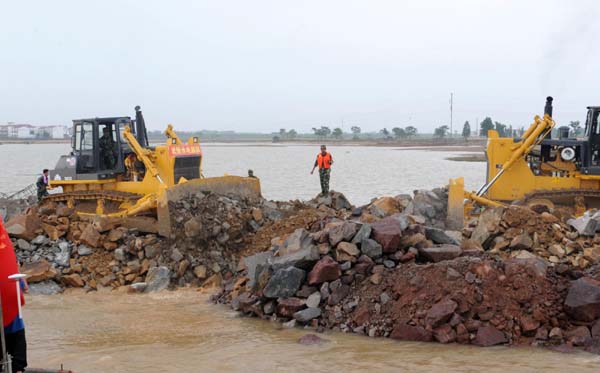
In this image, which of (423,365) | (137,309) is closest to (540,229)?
(423,365)

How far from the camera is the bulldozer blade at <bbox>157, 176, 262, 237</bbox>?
12.5 metres

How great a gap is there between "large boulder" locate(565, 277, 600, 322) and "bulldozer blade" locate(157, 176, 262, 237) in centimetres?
715

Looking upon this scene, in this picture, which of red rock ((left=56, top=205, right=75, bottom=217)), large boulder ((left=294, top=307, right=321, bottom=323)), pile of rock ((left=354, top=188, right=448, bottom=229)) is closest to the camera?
large boulder ((left=294, top=307, right=321, bottom=323))

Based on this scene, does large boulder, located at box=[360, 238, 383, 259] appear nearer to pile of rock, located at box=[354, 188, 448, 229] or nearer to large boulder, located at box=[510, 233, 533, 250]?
large boulder, located at box=[510, 233, 533, 250]

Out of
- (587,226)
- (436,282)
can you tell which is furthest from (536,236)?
(436,282)

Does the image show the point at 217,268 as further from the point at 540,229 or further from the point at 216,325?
the point at 540,229

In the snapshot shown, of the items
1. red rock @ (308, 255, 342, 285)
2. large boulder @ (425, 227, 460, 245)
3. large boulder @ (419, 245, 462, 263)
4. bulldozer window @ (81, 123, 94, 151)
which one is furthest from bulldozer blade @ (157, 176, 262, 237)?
large boulder @ (419, 245, 462, 263)

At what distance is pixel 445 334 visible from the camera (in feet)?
26.1

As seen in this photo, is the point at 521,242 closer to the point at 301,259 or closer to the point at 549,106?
the point at 301,259

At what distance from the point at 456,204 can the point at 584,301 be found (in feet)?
20.6

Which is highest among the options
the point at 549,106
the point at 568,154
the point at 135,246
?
the point at 549,106

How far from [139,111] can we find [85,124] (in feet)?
4.00

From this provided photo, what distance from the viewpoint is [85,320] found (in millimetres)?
9711

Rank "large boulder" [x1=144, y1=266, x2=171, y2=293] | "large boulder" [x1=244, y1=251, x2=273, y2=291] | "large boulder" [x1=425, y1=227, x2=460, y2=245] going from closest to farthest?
"large boulder" [x1=244, y1=251, x2=273, y2=291] < "large boulder" [x1=425, y1=227, x2=460, y2=245] < "large boulder" [x1=144, y1=266, x2=171, y2=293]
